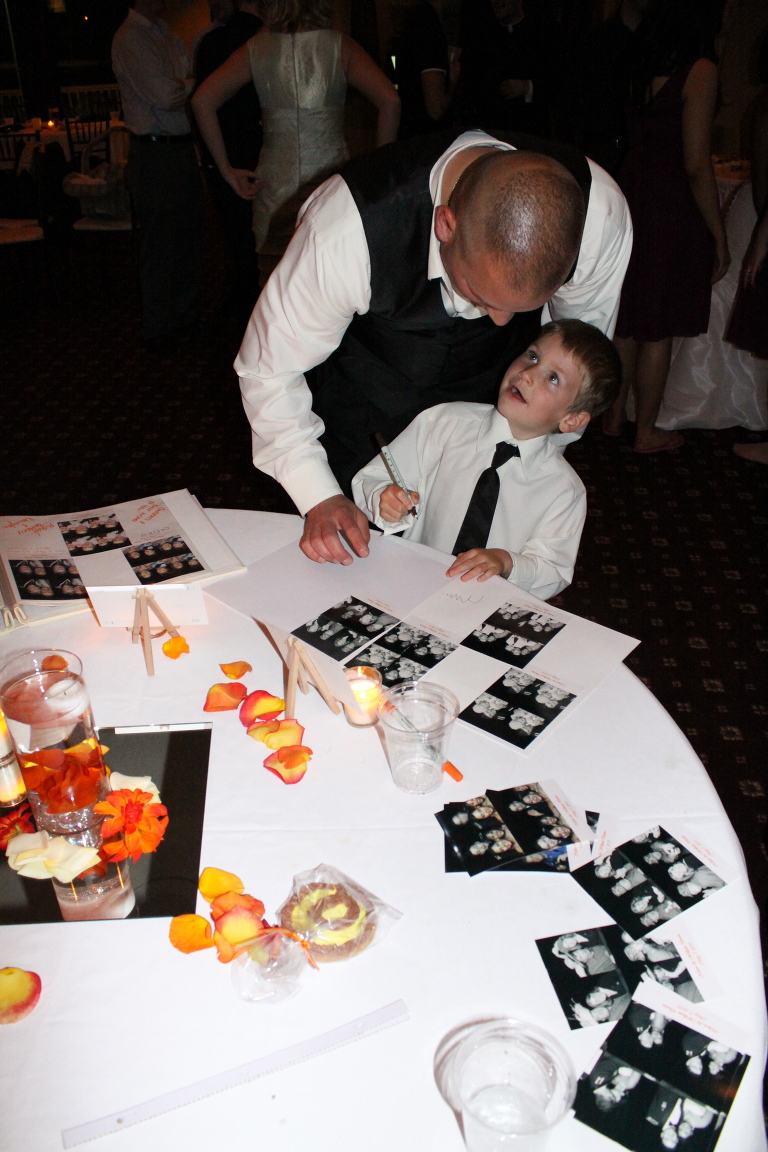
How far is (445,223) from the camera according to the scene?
120 cm

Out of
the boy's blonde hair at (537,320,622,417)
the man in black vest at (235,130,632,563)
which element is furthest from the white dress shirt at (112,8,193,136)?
the boy's blonde hair at (537,320,622,417)

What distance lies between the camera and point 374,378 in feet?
5.30

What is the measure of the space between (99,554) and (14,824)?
543 mm

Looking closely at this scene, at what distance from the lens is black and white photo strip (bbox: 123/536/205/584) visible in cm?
129

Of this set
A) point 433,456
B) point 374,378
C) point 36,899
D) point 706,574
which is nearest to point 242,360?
point 374,378

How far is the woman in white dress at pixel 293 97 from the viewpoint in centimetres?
258

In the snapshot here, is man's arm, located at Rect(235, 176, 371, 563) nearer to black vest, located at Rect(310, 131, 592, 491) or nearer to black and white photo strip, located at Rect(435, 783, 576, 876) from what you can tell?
black vest, located at Rect(310, 131, 592, 491)

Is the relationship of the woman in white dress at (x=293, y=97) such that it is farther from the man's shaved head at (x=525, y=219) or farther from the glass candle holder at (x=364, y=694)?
the glass candle holder at (x=364, y=694)

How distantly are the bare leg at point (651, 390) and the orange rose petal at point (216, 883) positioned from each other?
274 centimetres

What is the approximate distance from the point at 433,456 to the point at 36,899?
1083mm

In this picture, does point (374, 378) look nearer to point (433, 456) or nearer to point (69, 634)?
point (433, 456)

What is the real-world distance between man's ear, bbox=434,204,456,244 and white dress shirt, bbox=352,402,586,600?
1.29 ft

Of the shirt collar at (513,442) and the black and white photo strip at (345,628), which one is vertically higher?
the shirt collar at (513,442)

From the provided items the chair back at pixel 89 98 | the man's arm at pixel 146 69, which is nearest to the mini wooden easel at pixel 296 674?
the man's arm at pixel 146 69
